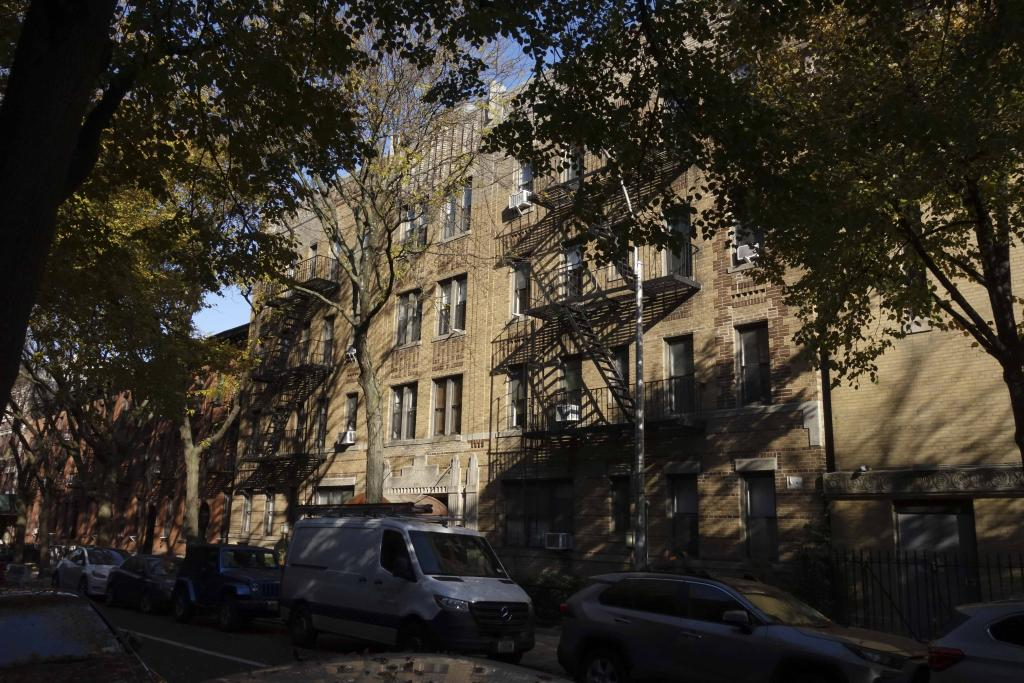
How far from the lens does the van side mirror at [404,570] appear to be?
40.6ft

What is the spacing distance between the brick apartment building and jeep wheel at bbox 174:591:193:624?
727 centimetres

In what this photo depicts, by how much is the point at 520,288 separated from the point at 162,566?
12093mm

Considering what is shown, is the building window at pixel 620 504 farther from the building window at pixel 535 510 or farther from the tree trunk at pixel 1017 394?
the tree trunk at pixel 1017 394

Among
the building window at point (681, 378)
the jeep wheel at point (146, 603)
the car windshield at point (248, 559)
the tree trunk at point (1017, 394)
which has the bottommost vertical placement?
the jeep wheel at point (146, 603)

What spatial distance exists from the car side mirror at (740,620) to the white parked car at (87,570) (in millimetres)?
19154

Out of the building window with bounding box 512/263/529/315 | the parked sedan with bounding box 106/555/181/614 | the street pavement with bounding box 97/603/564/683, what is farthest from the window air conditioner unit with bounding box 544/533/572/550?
the parked sedan with bounding box 106/555/181/614

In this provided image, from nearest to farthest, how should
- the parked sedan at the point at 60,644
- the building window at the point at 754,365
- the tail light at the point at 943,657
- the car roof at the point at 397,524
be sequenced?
the parked sedan at the point at 60,644
the tail light at the point at 943,657
the car roof at the point at 397,524
the building window at the point at 754,365

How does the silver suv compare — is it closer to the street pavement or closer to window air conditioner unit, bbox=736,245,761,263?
the street pavement

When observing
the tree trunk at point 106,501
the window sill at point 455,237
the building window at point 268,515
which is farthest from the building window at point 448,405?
the tree trunk at point 106,501

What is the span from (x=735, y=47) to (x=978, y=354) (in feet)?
25.7

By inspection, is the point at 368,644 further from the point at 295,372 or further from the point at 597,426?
the point at 295,372

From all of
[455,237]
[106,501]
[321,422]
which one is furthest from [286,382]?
[455,237]

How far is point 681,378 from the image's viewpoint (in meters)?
20.4

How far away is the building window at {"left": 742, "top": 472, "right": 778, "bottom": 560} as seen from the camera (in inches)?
713
